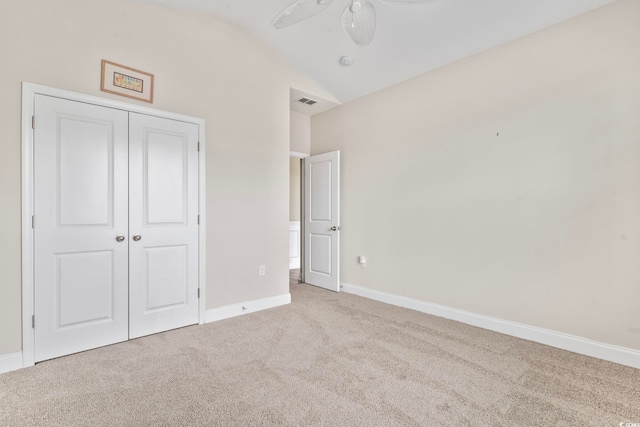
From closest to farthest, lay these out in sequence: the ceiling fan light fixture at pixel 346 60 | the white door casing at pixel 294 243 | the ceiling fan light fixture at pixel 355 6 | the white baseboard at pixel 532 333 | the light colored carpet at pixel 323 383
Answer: the light colored carpet at pixel 323 383 → the ceiling fan light fixture at pixel 355 6 → the white baseboard at pixel 532 333 → the ceiling fan light fixture at pixel 346 60 → the white door casing at pixel 294 243

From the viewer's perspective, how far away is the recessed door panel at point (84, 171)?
237 cm

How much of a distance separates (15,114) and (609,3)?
467cm

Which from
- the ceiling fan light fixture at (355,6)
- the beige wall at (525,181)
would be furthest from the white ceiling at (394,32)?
the ceiling fan light fixture at (355,6)

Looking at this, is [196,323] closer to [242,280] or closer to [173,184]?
[242,280]

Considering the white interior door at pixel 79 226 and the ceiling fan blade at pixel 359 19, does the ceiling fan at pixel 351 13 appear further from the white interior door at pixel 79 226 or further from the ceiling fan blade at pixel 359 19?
the white interior door at pixel 79 226

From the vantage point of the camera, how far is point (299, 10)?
1.89 meters

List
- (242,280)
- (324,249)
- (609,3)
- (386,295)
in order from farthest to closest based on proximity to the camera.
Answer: (324,249) → (386,295) → (242,280) → (609,3)

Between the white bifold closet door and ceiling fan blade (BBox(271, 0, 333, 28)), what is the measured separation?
1562mm

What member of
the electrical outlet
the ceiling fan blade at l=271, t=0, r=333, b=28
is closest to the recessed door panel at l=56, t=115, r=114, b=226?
the ceiling fan blade at l=271, t=0, r=333, b=28

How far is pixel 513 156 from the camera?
284 centimetres

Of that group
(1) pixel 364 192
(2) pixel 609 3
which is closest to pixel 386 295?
(1) pixel 364 192

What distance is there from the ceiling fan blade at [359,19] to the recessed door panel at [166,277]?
247cm

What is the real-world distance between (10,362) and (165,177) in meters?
1.78

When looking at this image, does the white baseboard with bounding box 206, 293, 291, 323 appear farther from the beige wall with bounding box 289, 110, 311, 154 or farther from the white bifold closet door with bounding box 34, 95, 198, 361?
the beige wall with bounding box 289, 110, 311, 154
